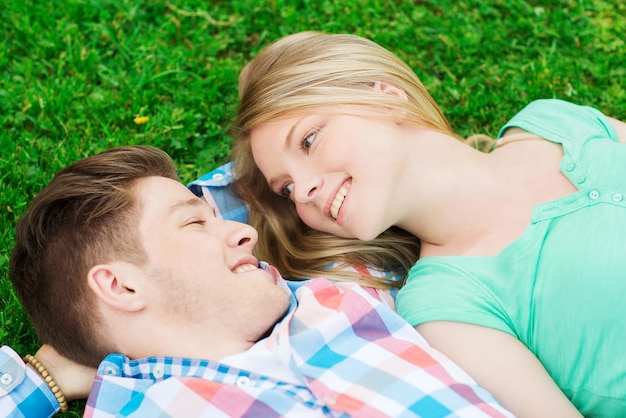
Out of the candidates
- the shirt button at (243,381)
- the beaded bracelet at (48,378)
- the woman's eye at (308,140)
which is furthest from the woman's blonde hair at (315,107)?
the beaded bracelet at (48,378)

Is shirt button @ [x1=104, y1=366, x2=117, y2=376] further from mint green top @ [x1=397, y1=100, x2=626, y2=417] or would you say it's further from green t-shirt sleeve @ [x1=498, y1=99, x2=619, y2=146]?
green t-shirt sleeve @ [x1=498, y1=99, x2=619, y2=146]

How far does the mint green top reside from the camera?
3.03m

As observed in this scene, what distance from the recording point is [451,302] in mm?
3131

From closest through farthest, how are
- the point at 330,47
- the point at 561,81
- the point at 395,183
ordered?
1. the point at 395,183
2. the point at 330,47
3. the point at 561,81

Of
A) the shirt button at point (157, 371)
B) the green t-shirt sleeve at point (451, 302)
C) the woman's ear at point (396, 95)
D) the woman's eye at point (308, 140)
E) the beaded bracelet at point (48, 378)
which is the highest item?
the woman's ear at point (396, 95)

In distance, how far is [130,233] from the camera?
9.69 ft

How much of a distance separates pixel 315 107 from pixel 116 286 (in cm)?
119

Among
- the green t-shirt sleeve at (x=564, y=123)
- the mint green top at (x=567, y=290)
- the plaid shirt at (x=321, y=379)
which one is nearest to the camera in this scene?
the plaid shirt at (x=321, y=379)

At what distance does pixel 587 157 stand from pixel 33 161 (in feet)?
9.65

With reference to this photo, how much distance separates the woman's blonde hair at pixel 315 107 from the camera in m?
3.40

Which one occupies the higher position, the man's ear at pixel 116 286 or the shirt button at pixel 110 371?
the man's ear at pixel 116 286

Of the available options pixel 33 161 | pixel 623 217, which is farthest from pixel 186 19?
pixel 623 217

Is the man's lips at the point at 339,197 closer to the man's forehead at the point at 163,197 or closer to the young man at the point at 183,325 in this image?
→ the young man at the point at 183,325

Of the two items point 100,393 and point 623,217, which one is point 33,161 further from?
point 623,217
